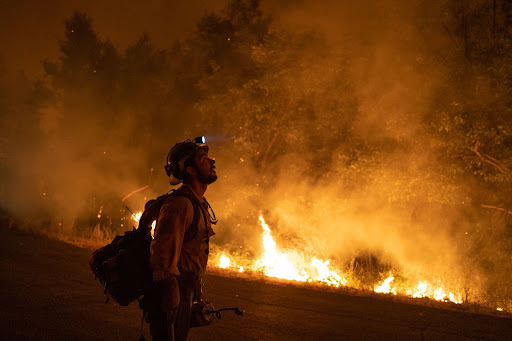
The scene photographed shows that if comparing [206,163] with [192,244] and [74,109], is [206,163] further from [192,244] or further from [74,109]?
[74,109]

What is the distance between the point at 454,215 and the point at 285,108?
689cm

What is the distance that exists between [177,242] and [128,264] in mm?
369

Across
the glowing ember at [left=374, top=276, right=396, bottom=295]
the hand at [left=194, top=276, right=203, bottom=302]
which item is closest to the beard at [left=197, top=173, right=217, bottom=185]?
the hand at [left=194, top=276, right=203, bottom=302]

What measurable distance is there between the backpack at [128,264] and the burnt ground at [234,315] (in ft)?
7.89

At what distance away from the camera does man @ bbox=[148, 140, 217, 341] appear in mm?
2973

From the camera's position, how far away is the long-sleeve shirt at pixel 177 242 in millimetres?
2994

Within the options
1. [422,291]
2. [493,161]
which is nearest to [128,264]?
[422,291]

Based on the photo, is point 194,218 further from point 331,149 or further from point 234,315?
point 331,149

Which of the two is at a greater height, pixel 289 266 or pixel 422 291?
pixel 289 266

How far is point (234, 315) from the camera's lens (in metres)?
7.14

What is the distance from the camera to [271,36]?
17.0 metres

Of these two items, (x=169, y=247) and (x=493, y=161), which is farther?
(x=493, y=161)

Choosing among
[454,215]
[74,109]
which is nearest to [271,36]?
[454,215]

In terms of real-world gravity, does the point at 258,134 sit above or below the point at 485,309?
above
